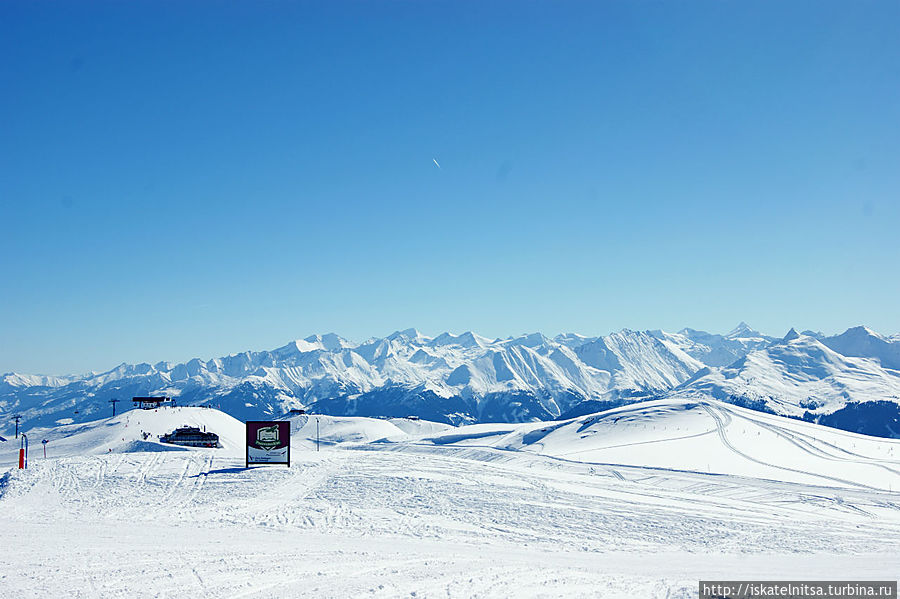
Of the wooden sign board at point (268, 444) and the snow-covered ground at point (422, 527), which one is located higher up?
the wooden sign board at point (268, 444)

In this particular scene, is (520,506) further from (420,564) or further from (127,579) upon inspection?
(127,579)

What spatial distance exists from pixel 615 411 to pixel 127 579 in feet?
413

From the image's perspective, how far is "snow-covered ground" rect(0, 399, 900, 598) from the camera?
19578 mm

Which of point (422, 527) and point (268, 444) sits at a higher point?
point (268, 444)

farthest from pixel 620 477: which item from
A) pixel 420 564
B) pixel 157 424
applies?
pixel 157 424

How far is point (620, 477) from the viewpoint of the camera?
54.2 metres

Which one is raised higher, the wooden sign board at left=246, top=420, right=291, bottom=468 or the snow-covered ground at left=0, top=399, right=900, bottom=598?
the wooden sign board at left=246, top=420, right=291, bottom=468

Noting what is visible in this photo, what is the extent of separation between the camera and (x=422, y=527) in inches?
1167

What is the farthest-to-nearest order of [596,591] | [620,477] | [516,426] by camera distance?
[516,426] < [620,477] < [596,591]

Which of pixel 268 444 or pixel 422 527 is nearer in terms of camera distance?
pixel 422 527

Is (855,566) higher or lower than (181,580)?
lower

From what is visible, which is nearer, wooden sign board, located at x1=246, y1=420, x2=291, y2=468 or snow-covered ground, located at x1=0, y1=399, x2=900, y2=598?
snow-covered ground, located at x1=0, y1=399, x2=900, y2=598

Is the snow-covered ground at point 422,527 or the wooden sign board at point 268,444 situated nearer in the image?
the snow-covered ground at point 422,527

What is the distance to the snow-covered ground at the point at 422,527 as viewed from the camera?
19578 millimetres
